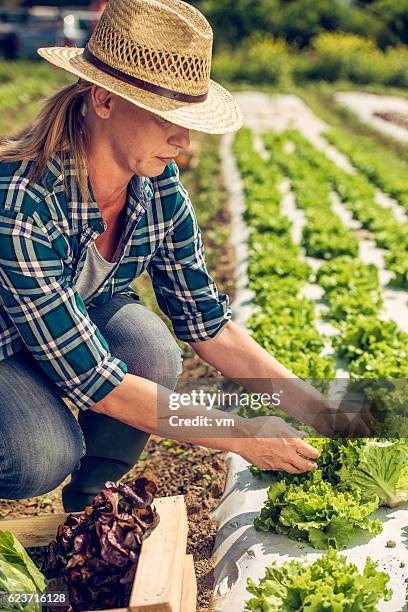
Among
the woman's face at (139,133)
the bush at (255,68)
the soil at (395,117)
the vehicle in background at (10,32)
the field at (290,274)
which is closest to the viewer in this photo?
the woman's face at (139,133)

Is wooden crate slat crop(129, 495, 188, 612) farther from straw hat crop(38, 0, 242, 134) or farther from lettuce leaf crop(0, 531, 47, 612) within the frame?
straw hat crop(38, 0, 242, 134)

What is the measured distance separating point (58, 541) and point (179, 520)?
395 millimetres

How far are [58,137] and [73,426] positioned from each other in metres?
1.01

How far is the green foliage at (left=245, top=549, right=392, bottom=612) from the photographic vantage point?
A: 2619mm

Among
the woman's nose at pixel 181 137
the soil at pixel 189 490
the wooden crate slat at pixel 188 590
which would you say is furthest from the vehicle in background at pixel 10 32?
the wooden crate slat at pixel 188 590

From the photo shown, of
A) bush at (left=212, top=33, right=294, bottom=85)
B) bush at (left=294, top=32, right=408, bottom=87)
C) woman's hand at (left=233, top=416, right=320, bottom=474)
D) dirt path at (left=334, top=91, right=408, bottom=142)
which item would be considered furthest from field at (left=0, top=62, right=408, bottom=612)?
bush at (left=294, top=32, right=408, bottom=87)

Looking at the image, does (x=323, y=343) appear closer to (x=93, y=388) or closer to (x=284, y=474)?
(x=284, y=474)

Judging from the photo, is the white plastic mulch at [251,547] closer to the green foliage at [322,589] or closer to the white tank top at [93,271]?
the green foliage at [322,589]

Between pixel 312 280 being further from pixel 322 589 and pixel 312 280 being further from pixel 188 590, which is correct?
pixel 322 589

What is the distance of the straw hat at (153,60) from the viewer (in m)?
2.91

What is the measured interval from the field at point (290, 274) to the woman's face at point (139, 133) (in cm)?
62

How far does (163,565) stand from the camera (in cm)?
271

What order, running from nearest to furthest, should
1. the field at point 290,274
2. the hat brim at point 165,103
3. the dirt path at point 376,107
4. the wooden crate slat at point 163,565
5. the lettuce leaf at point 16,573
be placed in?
the wooden crate slat at point 163,565
the lettuce leaf at point 16,573
the hat brim at point 165,103
the field at point 290,274
the dirt path at point 376,107

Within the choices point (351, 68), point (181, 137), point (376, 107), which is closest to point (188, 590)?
point (181, 137)
